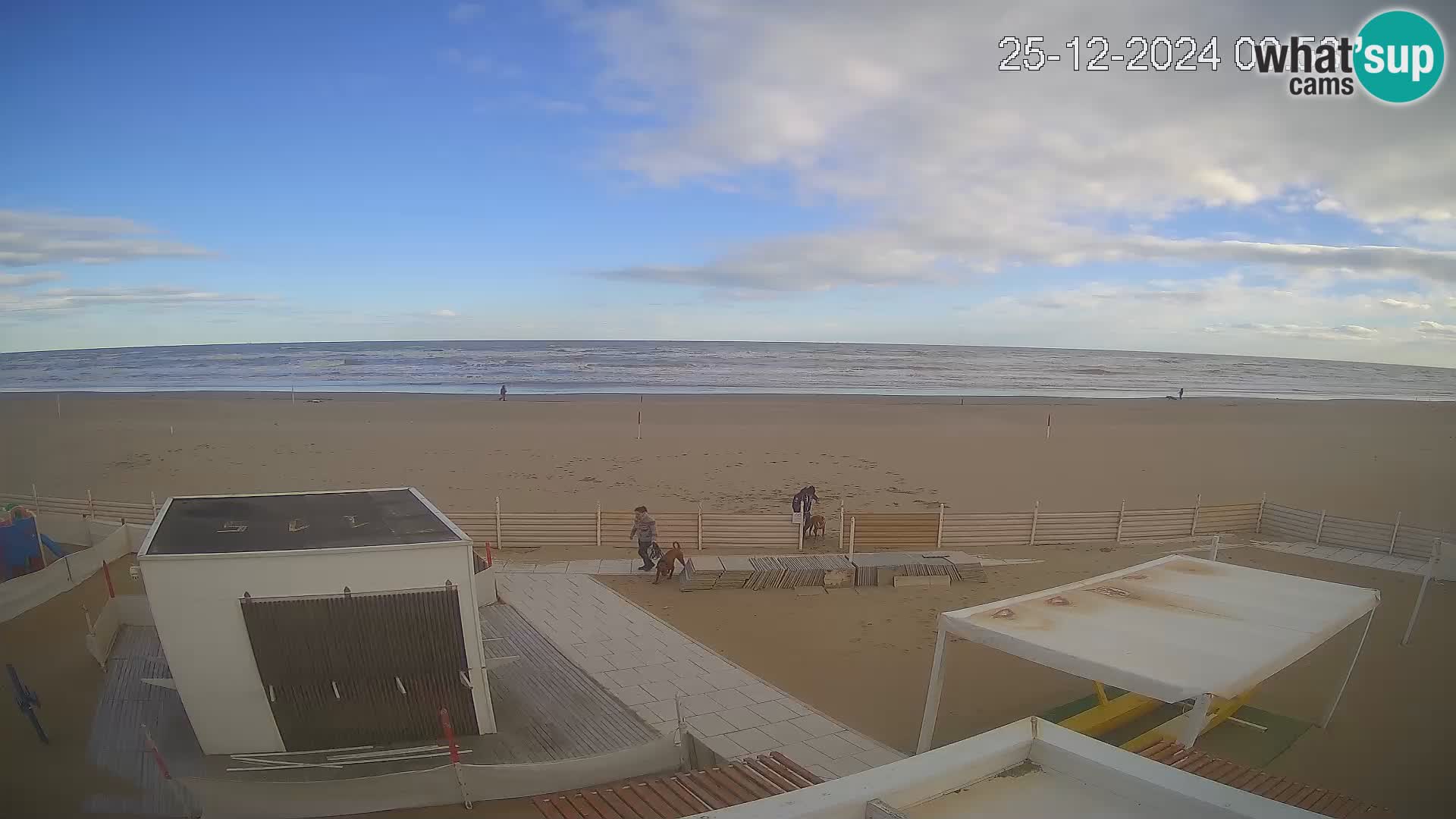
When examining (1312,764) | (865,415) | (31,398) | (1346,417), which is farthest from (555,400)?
(1346,417)

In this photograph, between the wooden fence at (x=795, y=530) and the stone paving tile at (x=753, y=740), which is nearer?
the stone paving tile at (x=753, y=740)

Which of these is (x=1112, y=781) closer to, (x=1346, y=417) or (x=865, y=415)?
(x=865, y=415)

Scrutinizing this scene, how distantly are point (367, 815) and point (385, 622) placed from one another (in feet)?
5.31

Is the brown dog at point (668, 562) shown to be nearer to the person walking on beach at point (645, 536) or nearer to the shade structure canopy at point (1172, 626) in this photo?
the person walking on beach at point (645, 536)

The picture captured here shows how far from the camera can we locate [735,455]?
2302cm

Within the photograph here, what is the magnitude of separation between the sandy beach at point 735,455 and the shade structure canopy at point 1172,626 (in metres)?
10.1

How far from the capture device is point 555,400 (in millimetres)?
37906

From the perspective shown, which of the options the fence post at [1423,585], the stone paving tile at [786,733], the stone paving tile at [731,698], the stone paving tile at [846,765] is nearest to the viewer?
the stone paving tile at [846,765]

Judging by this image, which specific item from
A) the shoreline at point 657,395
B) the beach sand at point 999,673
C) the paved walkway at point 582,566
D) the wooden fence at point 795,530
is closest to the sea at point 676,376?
the shoreline at point 657,395

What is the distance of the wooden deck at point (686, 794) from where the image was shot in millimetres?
4441

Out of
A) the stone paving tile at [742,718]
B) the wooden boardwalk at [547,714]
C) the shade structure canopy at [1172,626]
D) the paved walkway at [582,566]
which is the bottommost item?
the paved walkway at [582,566]

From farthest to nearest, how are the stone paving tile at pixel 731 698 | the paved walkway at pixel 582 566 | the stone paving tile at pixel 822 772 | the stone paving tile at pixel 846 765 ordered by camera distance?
the paved walkway at pixel 582 566, the stone paving tile at pixel 731 698, the stone paving tile at pixel 846 765, the stone paving tile at pixel 822 772

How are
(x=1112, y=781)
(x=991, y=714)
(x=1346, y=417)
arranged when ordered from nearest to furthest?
(x=1112, y=781) < (x=991, y=714) < (x=1346, y=417)

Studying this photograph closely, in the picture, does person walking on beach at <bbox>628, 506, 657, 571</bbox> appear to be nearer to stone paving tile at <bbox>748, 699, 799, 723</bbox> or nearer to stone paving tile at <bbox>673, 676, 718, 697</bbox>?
stone paving tile at <bbox>673, 676, 718, 697</bbox>
